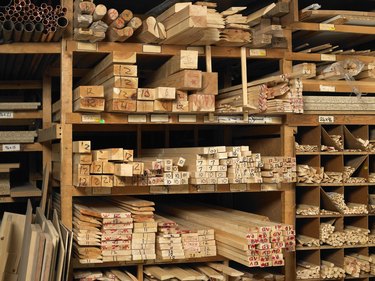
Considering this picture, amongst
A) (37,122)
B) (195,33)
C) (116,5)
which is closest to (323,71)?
(195,33)

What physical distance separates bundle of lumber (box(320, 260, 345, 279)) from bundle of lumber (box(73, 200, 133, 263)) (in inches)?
72.1

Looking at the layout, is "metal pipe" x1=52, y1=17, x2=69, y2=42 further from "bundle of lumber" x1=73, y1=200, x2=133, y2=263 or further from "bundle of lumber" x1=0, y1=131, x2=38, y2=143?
"bundle of lumber" x1=0, y1=131, x2=38, y2=143

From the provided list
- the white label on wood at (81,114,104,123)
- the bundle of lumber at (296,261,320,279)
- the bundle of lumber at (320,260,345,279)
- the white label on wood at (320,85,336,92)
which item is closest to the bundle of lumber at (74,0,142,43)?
the white label on wood at (81,114,104,123)

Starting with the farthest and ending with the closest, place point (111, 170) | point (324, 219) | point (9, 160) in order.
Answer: point (9, 160) → point (324, 219) → point (111, 170)

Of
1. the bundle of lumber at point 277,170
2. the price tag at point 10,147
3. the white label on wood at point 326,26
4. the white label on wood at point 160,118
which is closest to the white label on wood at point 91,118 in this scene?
the white label on wood at point 160,118

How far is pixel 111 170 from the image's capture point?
416 cm

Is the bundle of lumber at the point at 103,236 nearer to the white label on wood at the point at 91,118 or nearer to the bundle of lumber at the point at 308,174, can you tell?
the white label on wood at the point at 91,118

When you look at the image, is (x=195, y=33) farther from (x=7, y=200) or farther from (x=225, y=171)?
(x=7, y=200)

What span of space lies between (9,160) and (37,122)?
3.17 feet

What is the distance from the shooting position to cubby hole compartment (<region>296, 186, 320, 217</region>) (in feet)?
16.1

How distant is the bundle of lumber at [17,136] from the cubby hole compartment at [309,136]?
110 inches

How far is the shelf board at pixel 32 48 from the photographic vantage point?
441 centimetres

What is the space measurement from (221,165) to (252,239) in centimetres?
69

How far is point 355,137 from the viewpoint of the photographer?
5.18 meters
